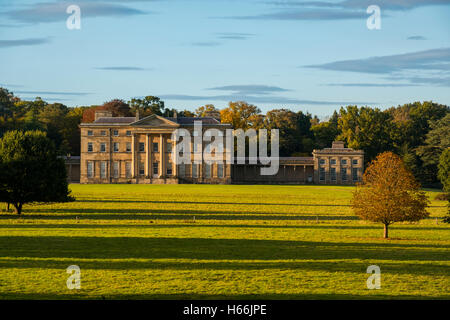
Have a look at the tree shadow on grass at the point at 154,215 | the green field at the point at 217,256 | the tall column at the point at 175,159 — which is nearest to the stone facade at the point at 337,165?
the tall column at the point at 175,159

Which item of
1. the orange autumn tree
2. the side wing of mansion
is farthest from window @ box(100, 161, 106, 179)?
the orange autumn tree

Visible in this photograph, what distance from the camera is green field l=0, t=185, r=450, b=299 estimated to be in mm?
14180

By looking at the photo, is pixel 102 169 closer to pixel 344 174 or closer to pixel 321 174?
pixel 321 174

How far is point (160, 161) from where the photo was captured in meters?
92.2

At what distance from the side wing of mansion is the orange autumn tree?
213 ft

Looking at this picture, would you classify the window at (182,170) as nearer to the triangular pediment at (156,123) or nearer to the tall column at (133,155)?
the triangular pediment at (156,123)

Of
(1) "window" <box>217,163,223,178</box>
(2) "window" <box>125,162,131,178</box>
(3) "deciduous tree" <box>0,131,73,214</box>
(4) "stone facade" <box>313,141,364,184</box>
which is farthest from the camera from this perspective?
(4) "stone facade" <box>313,141,364,184</box>

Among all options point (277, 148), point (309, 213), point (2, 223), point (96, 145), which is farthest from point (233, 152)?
point (2, 223)

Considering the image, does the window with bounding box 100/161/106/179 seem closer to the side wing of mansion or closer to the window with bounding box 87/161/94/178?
the side wing of mansion

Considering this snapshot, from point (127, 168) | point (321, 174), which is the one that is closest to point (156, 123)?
point (127, 168)

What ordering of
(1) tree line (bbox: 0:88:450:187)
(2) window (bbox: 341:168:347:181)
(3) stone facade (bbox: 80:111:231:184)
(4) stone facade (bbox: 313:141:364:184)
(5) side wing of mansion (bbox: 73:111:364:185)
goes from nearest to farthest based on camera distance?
(1) tree line (bbox: 0:88:450:187) → (3) stone facade (bbox: 80:111:231:184) → (5) side wing of mansion (bbox: 73:111:364:185) → (4) stone facade (bbox: 313:141:364:184) → (2) window (bbox: 341:168:347:181)

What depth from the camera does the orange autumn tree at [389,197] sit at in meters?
25.5

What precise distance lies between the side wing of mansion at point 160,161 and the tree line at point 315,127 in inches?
146
